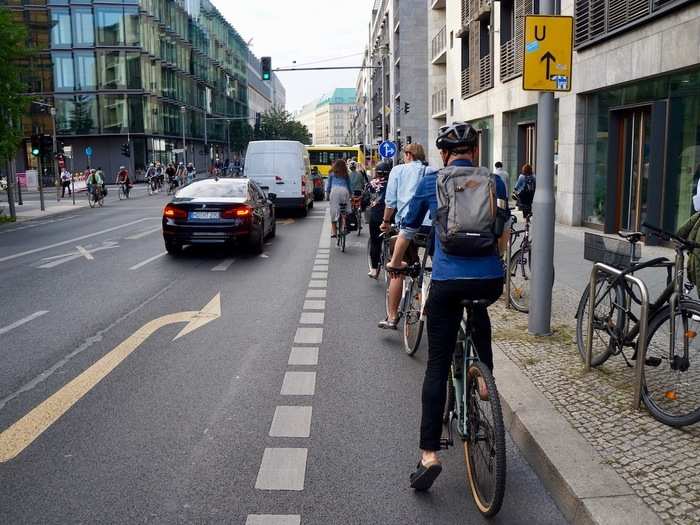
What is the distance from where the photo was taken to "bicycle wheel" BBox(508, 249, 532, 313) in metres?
8.26

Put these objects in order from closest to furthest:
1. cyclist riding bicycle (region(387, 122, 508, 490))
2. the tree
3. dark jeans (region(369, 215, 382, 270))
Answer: cyclist riding bicycle (region(387, 122, 508, 490))
dark jeans (region(369, 215, 382, 270))
the tree

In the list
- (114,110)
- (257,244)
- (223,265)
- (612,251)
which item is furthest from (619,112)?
(114,110)

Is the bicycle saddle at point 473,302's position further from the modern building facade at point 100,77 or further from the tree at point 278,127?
the tree at point 278,127

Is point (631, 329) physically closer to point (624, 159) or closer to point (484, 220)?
point (484, 220)

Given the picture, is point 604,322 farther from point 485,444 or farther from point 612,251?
point 485,444

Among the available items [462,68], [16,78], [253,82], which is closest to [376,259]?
[16,78]

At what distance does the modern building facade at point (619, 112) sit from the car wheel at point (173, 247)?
835 cm

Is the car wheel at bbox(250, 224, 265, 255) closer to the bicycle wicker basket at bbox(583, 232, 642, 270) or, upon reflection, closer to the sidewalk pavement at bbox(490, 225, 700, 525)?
the sidewalk pavement at bbox(490, 225, 700, 525)

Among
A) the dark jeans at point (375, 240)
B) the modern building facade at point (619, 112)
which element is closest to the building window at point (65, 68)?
the modern building facade at point (619, 112)

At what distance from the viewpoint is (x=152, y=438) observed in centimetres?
466

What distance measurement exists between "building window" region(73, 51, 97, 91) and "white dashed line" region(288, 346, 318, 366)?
65.4 m

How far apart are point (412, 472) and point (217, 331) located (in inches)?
162

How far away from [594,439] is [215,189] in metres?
11.7

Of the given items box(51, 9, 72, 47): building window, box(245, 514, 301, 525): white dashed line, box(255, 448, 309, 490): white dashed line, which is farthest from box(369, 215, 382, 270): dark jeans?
box(51, 9, 72, 47): building window
